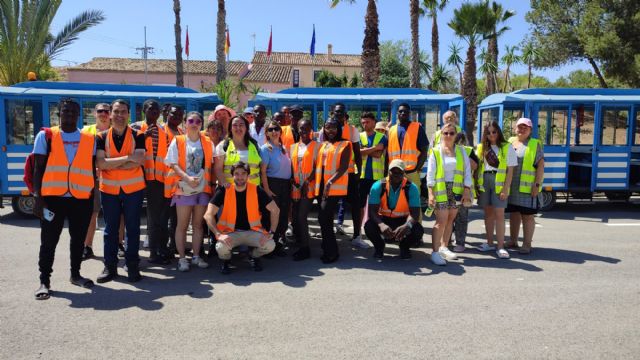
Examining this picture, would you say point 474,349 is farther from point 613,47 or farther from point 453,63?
point 453,63

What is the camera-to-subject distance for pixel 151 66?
44781 millimetres

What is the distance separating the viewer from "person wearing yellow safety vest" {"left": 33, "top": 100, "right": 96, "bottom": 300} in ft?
15.2

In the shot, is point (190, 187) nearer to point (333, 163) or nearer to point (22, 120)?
point (333, 163)

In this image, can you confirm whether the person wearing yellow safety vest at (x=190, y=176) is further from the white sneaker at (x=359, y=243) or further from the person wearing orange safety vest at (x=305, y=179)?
the white sneaker at (x=359, y=243)

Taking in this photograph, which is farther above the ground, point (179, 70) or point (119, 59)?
point (119, 59)

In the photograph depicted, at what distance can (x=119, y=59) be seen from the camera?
46188 millimetres

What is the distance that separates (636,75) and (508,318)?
20.7 meters

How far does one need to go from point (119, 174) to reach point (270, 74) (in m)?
39.2

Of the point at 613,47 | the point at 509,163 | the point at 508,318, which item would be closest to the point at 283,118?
the point at 509,163

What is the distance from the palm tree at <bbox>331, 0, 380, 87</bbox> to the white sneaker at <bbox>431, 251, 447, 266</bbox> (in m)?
12.1

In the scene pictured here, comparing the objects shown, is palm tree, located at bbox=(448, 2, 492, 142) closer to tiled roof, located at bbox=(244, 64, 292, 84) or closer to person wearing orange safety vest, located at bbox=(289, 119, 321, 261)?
person wearing orange safety vest, located at bbox=(289, 119, 321, 261)

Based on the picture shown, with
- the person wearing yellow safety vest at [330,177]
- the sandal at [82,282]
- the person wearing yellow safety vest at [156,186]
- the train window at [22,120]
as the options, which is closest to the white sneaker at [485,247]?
the person wearing yellow safety vest at [330,177]

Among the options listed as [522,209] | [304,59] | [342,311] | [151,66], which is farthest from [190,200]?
[304,59]

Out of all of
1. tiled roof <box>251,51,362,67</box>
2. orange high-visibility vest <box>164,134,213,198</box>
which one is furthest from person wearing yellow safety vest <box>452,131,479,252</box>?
tiled roof <box>251,51,362,67</box>
